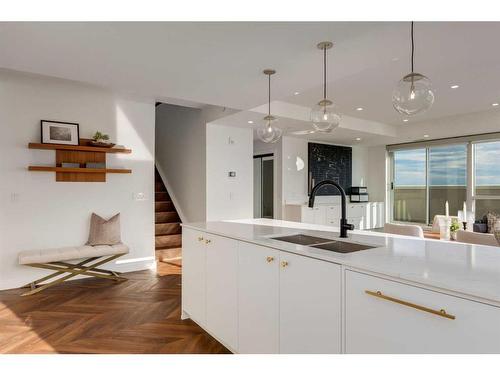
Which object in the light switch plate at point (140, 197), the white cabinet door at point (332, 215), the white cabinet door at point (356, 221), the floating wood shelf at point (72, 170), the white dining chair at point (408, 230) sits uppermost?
the floating wood shelf at point (72, 170)

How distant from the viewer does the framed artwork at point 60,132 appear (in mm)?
3945

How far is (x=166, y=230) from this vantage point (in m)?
5.65

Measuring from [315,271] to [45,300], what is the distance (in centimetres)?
320

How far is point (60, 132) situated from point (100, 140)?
470 millimetres

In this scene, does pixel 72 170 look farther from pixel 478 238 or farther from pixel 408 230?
pixel 478 238

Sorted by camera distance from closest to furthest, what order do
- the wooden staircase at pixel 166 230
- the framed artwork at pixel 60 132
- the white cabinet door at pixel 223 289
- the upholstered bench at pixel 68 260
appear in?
the white cabinet door at pixel 223 289 < the upholstered bench at pixel 68 260 < the framed artwork at pixel 60 132 < the wooden staircase at pixel 166 230

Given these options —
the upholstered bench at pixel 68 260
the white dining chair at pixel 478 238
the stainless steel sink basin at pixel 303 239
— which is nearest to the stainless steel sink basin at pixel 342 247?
the stainless steel sink basin at pixel 303 239

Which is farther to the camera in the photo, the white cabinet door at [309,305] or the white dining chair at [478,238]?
the white dining chair at [478,238]

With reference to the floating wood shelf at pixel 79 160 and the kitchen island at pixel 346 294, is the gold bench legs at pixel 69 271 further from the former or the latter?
the kitchen island at pixel 346 294

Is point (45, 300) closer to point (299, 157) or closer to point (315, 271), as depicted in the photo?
point (315, 271)

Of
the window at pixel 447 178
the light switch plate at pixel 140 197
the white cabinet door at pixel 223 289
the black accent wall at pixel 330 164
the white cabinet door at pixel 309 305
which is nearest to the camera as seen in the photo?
the white cabinet door at pixel 309 305

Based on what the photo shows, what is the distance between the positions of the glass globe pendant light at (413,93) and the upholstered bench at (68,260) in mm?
3515

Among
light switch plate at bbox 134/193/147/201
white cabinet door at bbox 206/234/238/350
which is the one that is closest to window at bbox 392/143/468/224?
light switch plate at bbox 134/193/147/201
